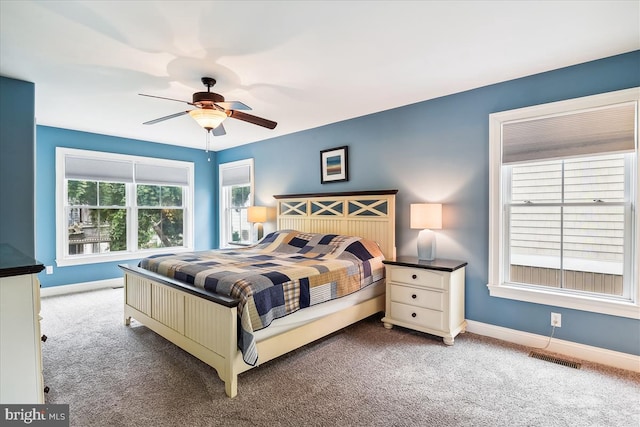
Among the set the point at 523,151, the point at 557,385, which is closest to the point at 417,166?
the point at 523,151

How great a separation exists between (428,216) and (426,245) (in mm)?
305

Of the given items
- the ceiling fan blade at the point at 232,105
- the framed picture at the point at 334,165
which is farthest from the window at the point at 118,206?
the ceiling fan blade at the point at 232,105

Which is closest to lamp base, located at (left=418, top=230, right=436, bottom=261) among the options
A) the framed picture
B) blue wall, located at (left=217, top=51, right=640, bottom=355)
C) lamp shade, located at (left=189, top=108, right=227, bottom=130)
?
blue wall, located at (left=217, top=51, right=640, bottom=355)

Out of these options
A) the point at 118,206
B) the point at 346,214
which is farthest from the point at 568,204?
the point at 118,206

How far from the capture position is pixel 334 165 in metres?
4.55

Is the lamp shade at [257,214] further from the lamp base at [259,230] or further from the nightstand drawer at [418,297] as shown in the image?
the nightstand drawer at [418,297]

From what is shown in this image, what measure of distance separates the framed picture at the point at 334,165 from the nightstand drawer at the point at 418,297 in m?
1.74

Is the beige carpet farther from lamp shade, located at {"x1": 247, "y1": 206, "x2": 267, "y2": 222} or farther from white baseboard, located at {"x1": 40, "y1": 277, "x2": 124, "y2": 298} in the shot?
lamp shade, located at {"x1": 247, "y1": 206, "x2": 267, "y2": 222}

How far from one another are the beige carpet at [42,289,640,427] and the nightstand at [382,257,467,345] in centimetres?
16

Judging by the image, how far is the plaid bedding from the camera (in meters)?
2.27

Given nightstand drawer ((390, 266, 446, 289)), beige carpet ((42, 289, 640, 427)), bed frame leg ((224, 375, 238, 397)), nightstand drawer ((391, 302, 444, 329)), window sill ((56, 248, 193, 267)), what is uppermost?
nightstand drawer ((390, 266, 446, 289))

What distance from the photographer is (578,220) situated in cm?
280

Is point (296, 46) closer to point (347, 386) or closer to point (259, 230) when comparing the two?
point (347, 386)

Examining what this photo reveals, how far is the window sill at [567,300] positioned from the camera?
2510 mm
